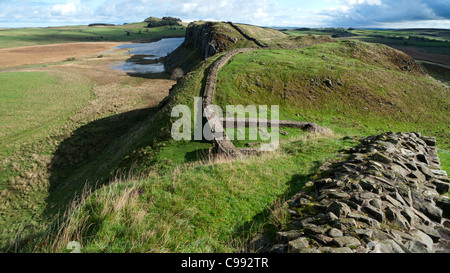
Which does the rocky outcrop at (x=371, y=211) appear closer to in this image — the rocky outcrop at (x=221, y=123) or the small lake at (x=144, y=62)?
the rocky outcrop at (x=221, y=123)

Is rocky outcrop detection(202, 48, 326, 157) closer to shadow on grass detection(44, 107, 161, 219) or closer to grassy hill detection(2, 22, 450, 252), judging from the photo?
grassy hill detection(2, 22, 450, 252)

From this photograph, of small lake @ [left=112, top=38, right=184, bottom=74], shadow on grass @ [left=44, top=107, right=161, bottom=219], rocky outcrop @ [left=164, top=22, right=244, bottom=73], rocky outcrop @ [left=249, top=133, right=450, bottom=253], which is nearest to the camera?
rocky outcrop @ [left=249, top=133, right=450, bottom=253]

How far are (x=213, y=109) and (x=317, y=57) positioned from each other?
27477 millimetres

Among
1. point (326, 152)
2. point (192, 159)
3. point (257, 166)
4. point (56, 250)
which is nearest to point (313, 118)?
point (326, 152)

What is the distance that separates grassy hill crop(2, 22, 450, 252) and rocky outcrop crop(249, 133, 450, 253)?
3.28 feet

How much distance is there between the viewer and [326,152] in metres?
13.4

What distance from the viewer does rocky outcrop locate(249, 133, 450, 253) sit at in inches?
191

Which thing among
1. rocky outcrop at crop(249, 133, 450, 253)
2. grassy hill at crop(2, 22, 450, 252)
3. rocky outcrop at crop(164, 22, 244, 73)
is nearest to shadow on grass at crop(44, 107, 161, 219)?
grassy hill at crop(2, 22, 450, 252)

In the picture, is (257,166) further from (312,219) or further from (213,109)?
(213,109)

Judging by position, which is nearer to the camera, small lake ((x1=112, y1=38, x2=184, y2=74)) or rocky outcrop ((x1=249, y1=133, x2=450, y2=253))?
rocky outcrop ((x1=249, y1=133, x2=450, y2=253))

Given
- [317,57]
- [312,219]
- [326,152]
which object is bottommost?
[326,152]

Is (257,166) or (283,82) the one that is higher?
(283,82)

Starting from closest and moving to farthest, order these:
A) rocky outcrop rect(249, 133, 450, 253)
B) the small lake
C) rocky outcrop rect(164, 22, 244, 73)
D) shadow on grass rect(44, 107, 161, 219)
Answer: rocky outcrop rect(249, 133, 450, 253), shadow on grass rect(44, 107, 161, 219), rocky outcrop rect(164, 22, 244, 73), the small lake

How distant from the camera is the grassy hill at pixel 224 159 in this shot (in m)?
5.93
